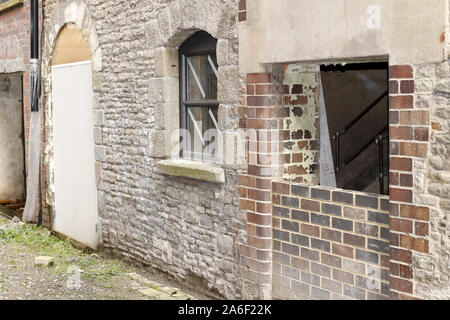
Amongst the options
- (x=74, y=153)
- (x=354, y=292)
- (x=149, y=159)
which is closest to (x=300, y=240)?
(x=354, y=292)

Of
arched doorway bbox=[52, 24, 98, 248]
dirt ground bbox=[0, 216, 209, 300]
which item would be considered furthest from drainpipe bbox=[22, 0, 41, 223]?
dirt ground bbox=[0, 216, 209, 300]

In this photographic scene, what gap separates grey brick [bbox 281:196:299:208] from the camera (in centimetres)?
492

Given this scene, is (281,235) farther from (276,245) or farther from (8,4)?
(8,4)

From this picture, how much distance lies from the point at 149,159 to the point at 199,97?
0.97 m

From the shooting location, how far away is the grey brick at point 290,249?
494 cm

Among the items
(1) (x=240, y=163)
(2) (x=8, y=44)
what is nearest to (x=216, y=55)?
(1) (x=240, y=163)

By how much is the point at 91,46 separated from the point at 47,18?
174 cm

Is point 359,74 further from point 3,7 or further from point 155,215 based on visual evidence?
point 3,7

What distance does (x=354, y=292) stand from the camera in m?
4.44

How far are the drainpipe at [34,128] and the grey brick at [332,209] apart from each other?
19.9 feet

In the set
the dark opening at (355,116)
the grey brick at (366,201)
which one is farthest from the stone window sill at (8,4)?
the grey brick at (366,201)

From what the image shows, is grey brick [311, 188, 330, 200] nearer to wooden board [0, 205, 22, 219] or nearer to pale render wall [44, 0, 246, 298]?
pale render wall [44, 0, 246, 298]

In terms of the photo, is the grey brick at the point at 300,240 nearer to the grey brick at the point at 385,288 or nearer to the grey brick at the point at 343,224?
the grey brick at the point at 343,224

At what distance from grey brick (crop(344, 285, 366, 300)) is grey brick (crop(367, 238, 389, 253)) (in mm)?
347
